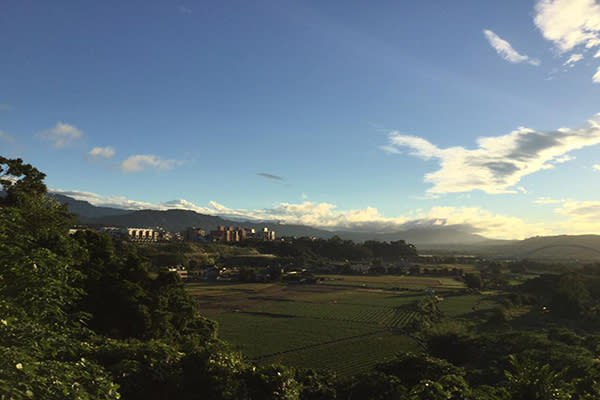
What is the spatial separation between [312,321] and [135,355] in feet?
216

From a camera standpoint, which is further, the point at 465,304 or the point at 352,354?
the point at 465,304

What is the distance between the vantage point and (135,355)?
42.4ft

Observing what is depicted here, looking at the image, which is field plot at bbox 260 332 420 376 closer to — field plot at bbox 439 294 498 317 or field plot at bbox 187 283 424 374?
field plot at bbox 187 283 424 374

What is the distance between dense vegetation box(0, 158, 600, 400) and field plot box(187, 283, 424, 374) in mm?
10550

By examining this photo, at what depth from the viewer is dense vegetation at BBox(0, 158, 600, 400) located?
24.5 feet

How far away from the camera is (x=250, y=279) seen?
135 m

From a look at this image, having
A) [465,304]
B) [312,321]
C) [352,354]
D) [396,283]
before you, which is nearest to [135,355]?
[352,354]

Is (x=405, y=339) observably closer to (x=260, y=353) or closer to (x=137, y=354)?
(x=260, y=353)

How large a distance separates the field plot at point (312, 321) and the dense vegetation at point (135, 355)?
34.6 ft

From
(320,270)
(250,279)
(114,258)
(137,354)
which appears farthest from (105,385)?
(320,270)

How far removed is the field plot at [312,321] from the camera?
5162 centimetres

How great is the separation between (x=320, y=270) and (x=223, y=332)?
372ft

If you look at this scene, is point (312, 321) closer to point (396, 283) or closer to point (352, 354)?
point (352, 354)

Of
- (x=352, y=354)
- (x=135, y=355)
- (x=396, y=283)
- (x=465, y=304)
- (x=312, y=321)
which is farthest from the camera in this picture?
(x=396, y=283)
